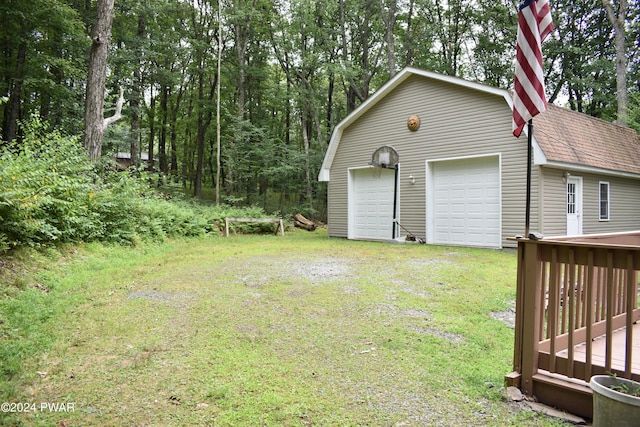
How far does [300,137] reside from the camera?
27469 millimetres

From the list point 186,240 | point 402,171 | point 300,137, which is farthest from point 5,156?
point 300,137

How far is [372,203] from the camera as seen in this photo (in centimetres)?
1265

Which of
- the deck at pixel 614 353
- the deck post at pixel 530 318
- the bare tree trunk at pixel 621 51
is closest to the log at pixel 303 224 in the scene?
the bare tree trunk at pixel 621 51

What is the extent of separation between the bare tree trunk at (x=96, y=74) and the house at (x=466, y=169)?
7.08 m

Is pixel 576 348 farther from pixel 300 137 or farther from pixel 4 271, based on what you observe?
pixel 300 137

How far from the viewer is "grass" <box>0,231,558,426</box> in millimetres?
2297

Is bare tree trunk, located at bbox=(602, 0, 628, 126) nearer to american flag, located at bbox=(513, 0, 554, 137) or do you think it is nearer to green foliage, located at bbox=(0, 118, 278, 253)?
american flag, located at bbox=(513, 0, 554, 137)

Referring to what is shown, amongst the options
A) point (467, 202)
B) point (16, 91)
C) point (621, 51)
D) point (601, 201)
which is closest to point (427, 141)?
point (467, 202)

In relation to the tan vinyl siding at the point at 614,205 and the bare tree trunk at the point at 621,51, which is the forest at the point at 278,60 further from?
the tan vinyl siding at the point at 614,205

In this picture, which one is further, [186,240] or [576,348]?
[186,240]

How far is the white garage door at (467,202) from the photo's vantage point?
392 inches

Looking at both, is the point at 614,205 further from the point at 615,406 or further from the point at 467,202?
the point at 615,406

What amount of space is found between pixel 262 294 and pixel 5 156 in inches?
161

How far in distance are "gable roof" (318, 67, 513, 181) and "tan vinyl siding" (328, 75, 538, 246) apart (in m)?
0.14
